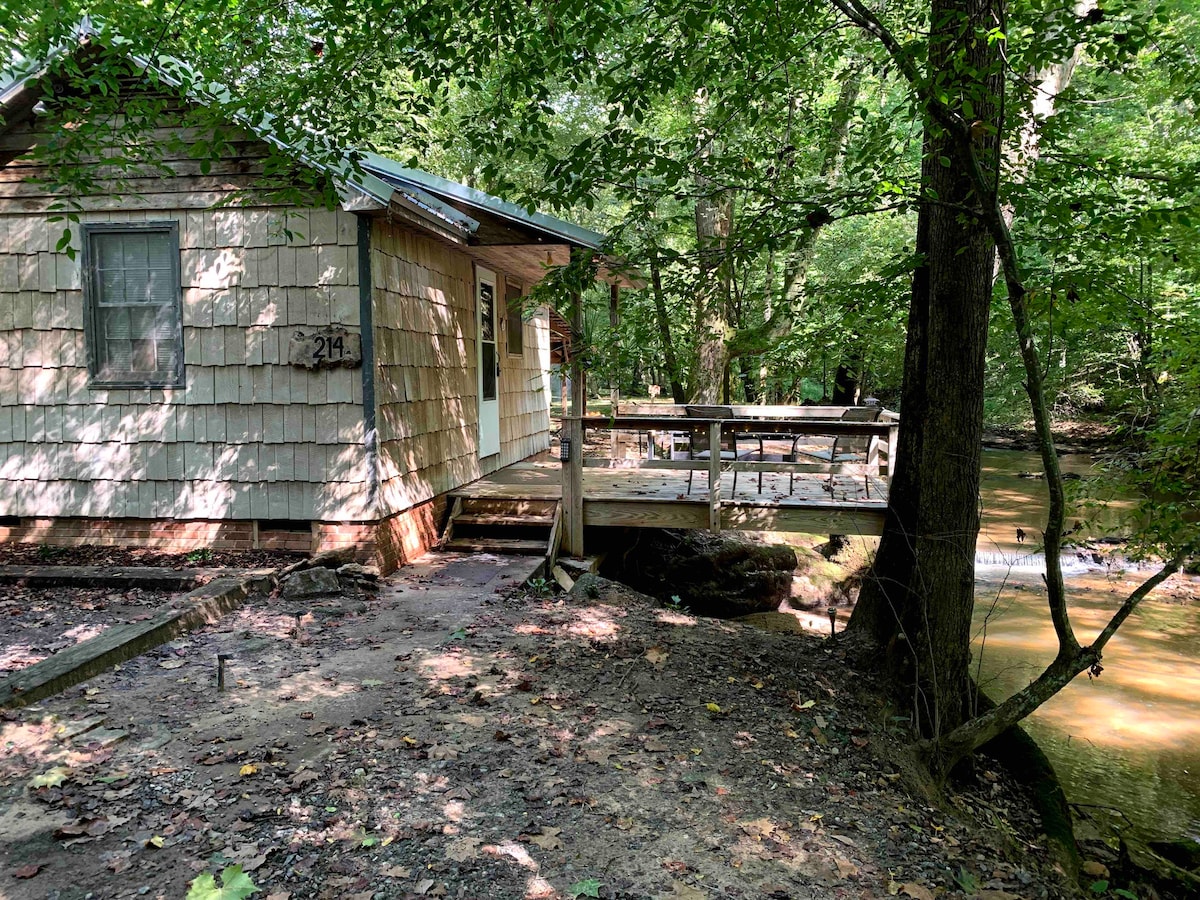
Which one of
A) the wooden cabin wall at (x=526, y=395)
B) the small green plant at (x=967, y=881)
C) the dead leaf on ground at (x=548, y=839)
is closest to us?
the dead leaf on ground at (x=548, y=839)

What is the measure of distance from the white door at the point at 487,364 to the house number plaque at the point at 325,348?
2.94 metres

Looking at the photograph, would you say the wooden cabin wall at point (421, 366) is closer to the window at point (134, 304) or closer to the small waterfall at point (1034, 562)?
the window at point (134, 304)

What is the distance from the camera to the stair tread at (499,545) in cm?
803

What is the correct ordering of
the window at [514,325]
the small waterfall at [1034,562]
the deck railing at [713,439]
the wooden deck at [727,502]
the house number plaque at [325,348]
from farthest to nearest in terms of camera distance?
the small waterfall at [1034,562]
the window at [514,325]
the wooden deck at [727,502]
the deck railing at [713,439]
the house number plaque at [325,348]

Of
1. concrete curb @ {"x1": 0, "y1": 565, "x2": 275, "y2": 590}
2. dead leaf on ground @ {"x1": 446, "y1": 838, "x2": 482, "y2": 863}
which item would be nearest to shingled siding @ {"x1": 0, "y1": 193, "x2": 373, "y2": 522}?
concrete curb @ {"x1": 0, "y1": 565, "x2": 275, "y2": 590}

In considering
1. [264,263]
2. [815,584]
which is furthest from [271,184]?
[815,584]

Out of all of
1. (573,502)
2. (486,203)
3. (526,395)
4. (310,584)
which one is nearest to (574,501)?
(573,502)

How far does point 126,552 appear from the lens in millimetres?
7387

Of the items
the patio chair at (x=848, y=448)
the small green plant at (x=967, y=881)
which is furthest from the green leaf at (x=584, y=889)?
the patio chair at (x=848, y=448)

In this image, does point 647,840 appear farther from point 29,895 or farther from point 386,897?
point 29,895

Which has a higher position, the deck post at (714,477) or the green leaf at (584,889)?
the deck post at (714,477)

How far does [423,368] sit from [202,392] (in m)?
2.00

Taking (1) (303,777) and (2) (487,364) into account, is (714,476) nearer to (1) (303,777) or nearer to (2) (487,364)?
(2) (487,364)

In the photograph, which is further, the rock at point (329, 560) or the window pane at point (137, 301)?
the window pane at point (137, 301)
